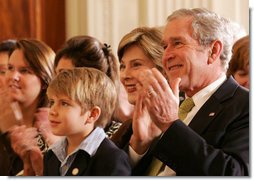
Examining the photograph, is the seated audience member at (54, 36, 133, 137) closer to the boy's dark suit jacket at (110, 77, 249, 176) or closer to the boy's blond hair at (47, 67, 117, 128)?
the boy's blond hair at (47, 67, 117, 128)

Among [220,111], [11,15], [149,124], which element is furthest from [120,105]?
[11,15]

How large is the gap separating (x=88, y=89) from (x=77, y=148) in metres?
0.19

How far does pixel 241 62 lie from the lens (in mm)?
1905

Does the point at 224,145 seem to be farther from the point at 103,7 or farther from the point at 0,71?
the point at 0,71

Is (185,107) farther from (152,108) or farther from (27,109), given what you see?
(27,109)

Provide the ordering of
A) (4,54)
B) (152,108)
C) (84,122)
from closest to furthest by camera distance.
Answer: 1. (152,108)
2. (84,122)
3. (4,54)

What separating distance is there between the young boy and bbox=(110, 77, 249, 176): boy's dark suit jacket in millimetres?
153

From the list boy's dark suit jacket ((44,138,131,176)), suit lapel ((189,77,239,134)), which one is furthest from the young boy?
suit lapel ((189,77,239,134))

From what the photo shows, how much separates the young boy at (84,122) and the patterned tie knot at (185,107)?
210 millimetres

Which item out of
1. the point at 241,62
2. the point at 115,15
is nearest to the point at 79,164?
the point at 115,15

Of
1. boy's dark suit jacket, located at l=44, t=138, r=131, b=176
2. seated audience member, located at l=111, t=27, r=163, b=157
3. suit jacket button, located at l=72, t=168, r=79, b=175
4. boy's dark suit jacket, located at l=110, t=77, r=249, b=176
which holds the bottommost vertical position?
suit jacket button, located at l=72, t=168, r=79, b=175

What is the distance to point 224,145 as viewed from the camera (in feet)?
5.90

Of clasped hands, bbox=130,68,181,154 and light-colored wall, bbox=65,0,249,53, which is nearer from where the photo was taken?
clasped hands, bbox=130,68,181,154

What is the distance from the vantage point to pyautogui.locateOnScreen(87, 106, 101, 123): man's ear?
1.90 metres
